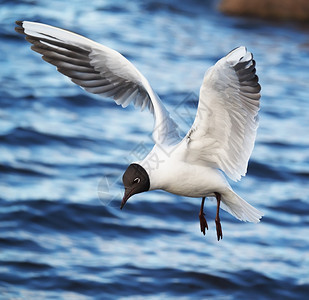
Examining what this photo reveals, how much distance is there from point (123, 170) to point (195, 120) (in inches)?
319

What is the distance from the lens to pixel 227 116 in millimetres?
5438

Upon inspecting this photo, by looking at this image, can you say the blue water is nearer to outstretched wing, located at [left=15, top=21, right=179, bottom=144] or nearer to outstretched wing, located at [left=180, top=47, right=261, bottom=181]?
outstretched wing, located at [left=15, top=21, right=179, bottom=144]

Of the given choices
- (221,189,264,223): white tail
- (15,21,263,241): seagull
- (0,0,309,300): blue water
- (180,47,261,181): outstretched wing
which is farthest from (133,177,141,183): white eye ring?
(0,0,309,300): blue water

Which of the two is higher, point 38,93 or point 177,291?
point 38,93

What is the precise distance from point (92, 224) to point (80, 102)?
4.14 m

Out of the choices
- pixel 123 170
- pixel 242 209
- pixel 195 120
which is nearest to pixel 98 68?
pixel 195 120

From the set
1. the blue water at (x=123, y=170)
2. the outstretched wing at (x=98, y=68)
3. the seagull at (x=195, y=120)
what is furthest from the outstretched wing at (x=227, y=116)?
the blue water at (x=123, y=170)

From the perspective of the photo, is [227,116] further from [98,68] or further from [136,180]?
[98,68]

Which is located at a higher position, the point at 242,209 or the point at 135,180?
the point at 135,180

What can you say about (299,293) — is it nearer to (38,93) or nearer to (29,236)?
(29,236)

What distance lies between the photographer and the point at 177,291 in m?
11.0

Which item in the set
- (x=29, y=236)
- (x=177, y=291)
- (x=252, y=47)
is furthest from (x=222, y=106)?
(x=252, y=47)

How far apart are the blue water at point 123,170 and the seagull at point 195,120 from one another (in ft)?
2.46

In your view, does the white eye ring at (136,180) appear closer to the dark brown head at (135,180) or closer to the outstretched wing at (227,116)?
the dark brown head at (135,180)
